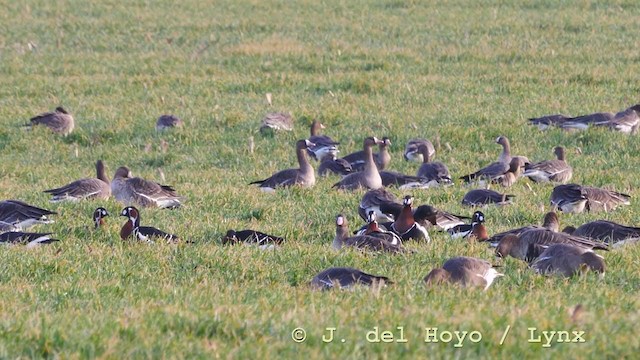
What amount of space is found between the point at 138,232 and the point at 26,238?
1.10 m

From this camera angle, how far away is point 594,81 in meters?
24.8

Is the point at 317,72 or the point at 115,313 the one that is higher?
the point at 115,313

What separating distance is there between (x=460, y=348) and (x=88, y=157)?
1380 cm

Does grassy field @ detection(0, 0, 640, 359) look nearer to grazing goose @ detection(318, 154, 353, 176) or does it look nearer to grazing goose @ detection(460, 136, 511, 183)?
grazing goose @ detection(460, 136, 511, 183)

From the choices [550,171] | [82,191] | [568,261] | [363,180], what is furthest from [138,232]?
[550,171]

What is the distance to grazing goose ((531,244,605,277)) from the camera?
9.11 meters

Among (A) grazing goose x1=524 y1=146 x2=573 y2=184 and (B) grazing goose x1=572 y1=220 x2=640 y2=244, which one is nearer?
(B) grazing goose x1=572 y1=220 x2=640 y2=244

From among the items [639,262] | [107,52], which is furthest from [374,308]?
[107,52]

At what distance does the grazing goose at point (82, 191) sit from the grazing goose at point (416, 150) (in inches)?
201

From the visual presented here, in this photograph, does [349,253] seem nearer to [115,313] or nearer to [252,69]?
[115,313]

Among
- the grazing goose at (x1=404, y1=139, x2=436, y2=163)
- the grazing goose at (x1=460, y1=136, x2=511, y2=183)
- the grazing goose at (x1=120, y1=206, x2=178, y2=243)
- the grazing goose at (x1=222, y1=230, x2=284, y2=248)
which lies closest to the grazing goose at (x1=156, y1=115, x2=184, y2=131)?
the grazing goose at (x1=404, y1=139, x2=436, y2=163)

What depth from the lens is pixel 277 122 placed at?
66.3 feet

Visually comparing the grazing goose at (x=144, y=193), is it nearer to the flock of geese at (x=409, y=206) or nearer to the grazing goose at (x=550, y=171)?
the flock of geese at (x=409, y=206)

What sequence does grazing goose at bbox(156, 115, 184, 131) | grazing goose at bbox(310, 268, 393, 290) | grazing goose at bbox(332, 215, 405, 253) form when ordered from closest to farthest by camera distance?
grazing goose at bbox(310, 268, 393, 290), grazing goose at bbox(332, 215, 405, 253), grazing goose at bbox(156, 115, 184, 131)
